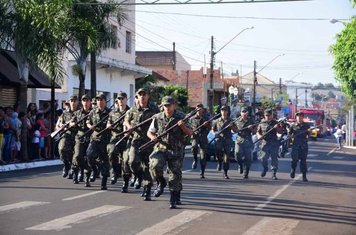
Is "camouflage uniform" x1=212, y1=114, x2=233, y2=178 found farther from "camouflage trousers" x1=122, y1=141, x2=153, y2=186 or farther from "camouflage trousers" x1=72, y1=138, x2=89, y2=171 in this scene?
"camouflage trousers" x1=122, y1=141, x2=153, y2=186

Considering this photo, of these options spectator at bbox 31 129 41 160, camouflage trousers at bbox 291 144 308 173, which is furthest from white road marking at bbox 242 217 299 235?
spectator at bbox 31 129 41 160

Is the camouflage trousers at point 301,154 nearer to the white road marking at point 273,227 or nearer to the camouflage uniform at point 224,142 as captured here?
the camouflage uniform at point 224,142

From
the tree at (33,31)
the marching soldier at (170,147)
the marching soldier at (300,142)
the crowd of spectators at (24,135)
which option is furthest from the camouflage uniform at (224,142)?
the tree at (33,31)

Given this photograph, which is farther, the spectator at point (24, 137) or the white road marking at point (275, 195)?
the spectator at point (24, 137)

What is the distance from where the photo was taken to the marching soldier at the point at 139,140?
12.0 metres

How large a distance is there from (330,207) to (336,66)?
2580 centimetres

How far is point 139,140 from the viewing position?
12.3m

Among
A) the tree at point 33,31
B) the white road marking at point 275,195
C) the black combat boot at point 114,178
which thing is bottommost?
the white road marking at point 275,195

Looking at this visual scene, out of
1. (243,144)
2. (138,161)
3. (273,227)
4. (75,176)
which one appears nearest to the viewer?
(273,227)

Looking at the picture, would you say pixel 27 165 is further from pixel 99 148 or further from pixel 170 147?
pixel 170 147

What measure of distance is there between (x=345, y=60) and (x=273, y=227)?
27.3 meters

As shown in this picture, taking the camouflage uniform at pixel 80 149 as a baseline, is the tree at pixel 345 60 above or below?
above

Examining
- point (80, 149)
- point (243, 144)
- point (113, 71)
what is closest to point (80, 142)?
point (80, 149)

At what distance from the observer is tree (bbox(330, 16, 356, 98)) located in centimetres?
3331
